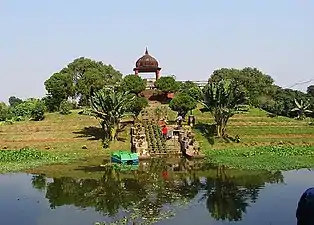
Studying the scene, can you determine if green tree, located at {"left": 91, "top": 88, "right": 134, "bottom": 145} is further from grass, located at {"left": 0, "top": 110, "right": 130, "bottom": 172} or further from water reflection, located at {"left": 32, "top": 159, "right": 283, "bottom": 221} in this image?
water reflection, located at {"left": 32, "top": 159, "right": 283, "bottom": 221}

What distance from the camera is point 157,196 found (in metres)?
17.5

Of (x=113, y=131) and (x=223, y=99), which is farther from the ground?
(x=223, y=99)

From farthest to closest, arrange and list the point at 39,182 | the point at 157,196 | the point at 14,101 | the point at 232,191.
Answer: the point at 14,101 < the point at 39,182 < the point at 232,191 < the point at 157,196

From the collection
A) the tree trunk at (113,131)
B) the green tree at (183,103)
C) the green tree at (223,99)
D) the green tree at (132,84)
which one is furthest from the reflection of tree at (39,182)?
the green tree at (132,84)

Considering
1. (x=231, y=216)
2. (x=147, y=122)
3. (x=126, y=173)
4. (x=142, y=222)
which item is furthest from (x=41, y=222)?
(x=147, y=122)

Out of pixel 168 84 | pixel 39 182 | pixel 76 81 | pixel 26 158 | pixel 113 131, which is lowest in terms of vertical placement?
pixel 39 182

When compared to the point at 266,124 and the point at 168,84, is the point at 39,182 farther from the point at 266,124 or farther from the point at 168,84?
the point at 168,84

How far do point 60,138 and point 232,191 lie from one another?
64.1 ft

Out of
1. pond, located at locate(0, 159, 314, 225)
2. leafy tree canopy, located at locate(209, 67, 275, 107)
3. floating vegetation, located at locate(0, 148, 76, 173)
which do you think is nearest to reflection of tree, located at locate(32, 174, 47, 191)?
pond, located at locate(0, 159, 314, 225)

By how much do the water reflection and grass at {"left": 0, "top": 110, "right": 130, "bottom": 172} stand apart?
6181 millimetres

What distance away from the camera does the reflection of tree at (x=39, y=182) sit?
818 inches

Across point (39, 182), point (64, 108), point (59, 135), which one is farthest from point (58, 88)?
point (39, 182)

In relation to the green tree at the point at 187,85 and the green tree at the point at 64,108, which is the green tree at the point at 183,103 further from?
the green tree at the point at 187,85

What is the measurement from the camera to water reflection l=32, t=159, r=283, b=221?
1565cm
